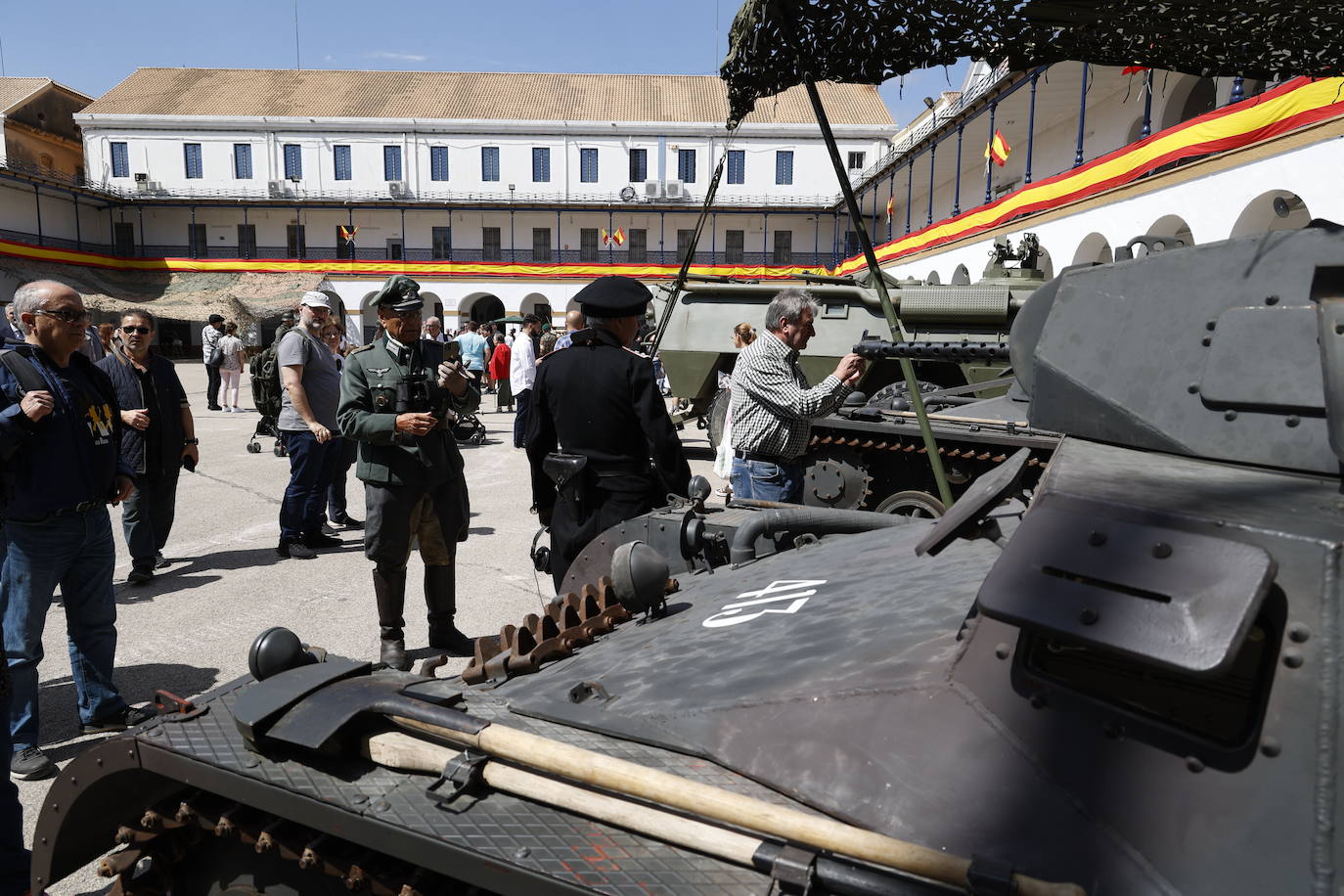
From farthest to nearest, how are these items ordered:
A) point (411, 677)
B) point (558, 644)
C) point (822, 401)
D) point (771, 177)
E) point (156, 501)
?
1. point (771, 177)
2. point (156, 501)
3. point (822, 401)
4. point (558, 644)
5. point (411, 677)

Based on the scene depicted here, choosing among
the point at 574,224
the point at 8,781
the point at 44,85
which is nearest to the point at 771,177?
the point at 574,224

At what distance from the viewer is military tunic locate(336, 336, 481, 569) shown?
431cm

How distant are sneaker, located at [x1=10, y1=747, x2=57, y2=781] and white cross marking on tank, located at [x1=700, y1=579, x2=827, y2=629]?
281 centimetres

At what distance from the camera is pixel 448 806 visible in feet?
5.53

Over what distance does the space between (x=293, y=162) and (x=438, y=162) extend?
691cm

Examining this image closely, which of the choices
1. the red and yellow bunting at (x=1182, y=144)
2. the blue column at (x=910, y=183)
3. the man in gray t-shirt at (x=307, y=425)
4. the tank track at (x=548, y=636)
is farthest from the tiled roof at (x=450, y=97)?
the tank track at (x=548, y=636)

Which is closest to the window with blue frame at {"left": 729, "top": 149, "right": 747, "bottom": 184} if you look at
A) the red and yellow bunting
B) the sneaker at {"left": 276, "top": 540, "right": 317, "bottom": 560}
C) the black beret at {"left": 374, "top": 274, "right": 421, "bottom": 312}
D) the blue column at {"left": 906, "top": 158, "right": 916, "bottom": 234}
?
the blue column at {"left": 906, "top": 158, "right": 916, "bottom": 234}

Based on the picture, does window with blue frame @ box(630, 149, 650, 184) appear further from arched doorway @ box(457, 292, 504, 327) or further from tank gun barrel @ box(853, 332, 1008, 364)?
tank gun barrel @ box(853, 332, 1008, 364)

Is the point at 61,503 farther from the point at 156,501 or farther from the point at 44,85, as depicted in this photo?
the point at 44,85

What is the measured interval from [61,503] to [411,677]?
2195mm

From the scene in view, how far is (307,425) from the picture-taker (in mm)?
6555

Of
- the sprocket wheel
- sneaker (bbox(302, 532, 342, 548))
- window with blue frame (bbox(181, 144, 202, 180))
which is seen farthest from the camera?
window with blue frame (bbox(181, 144, 202, 180))

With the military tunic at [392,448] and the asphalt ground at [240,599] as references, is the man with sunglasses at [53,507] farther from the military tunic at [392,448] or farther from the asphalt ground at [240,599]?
the military tunic at [392,448]

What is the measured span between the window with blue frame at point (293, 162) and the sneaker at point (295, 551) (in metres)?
43.3
